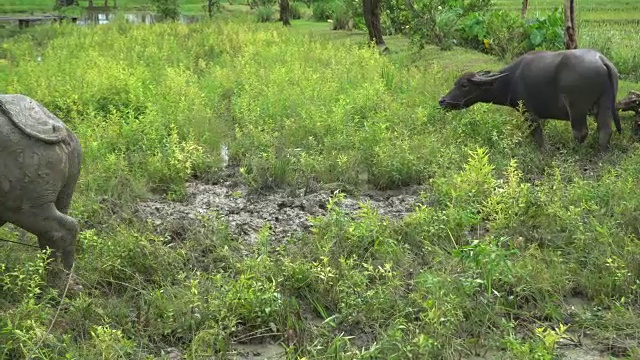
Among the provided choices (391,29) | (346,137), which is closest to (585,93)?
(346,137)

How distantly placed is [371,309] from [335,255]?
665mm

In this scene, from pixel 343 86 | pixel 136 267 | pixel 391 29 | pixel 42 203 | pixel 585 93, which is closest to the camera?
pixel 42 203

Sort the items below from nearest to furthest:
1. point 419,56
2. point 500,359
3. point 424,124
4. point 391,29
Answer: point 500,359 < point 424,124 < point 419,56 < point 391,29

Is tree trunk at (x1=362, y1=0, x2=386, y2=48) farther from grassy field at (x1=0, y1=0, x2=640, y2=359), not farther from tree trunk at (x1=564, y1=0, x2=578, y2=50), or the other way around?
grassy field at (x1=0, y1=0, x2=640, y2=359)

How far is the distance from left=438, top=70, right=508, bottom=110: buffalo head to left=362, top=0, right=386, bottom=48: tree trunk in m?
6.30

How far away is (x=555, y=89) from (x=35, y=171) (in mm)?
4381

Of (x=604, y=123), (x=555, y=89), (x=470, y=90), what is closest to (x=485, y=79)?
(x=470, y=90)

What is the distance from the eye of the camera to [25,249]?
3.96 meters

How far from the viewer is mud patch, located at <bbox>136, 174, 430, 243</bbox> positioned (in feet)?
15.4

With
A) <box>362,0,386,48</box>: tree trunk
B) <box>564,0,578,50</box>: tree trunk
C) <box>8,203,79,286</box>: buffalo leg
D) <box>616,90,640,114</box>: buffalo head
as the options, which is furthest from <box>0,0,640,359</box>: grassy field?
<box>362,0,386,48</box>: tree trunk

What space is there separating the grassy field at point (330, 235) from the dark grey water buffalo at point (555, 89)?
8.3 inches

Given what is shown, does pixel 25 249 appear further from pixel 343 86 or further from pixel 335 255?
pixel 343 86

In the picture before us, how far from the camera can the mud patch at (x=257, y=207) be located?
470cm

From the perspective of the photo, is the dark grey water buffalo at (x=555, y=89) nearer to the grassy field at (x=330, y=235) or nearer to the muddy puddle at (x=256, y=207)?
the grassy field at (x=330, y=235)
